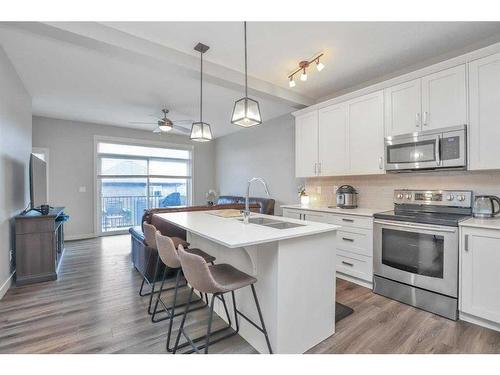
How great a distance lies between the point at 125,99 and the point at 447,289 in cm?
502

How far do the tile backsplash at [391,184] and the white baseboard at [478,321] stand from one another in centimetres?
120

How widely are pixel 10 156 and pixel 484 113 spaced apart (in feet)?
16.6

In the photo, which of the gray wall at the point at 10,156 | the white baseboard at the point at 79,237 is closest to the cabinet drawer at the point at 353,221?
the gray wall at the point at 10,156

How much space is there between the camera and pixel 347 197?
348 centimetres

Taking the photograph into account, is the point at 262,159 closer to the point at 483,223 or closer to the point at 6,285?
the point at 483,223

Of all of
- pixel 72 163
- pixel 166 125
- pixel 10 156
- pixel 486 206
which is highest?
pixel 166 125

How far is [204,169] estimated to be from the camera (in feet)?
24.2

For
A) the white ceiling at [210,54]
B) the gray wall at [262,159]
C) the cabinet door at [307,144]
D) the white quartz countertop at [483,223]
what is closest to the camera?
the white quartz countertop at [483,223]

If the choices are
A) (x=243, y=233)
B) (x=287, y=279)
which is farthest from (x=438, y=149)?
(x=243, y=233)

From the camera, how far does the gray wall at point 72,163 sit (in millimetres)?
5207

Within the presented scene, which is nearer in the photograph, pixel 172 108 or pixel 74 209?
pixel 172 108

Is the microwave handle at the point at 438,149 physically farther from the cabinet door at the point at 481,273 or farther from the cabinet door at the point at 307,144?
the cabinet door at the point at 307,144
